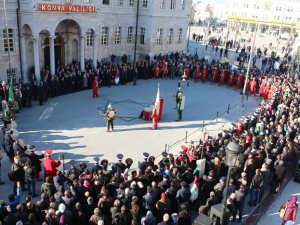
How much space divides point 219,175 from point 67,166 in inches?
238

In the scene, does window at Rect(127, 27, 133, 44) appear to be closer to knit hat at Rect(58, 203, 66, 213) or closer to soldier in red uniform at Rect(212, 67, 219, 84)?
soldier in red uniform at Rect(212, 67, 219, 84)

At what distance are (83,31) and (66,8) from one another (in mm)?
2481

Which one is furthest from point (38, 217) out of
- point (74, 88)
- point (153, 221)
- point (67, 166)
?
point (74, 88)

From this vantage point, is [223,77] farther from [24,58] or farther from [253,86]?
[24,58]

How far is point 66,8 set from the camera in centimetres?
2355

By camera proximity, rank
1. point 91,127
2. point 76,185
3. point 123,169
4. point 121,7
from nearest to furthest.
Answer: point 76,185 < point 123,169 < point 91,127 < point 121,7

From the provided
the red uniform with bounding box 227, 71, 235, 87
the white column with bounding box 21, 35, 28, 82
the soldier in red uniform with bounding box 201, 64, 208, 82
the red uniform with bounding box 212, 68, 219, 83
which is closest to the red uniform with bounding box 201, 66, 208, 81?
the soldier in red uniform with bounding box 201, 64, 208, 82

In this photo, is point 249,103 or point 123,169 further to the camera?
point 249,103

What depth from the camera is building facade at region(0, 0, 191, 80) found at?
22.3 metres

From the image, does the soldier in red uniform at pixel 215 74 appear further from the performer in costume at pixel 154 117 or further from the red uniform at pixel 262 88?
the performer in costume at pixel 154 117

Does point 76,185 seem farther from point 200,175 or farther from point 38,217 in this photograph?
point 200,175

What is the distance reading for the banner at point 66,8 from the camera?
72.7 feet

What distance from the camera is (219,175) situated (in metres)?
11.6

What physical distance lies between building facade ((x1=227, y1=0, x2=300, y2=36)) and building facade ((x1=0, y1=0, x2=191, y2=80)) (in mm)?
41999
